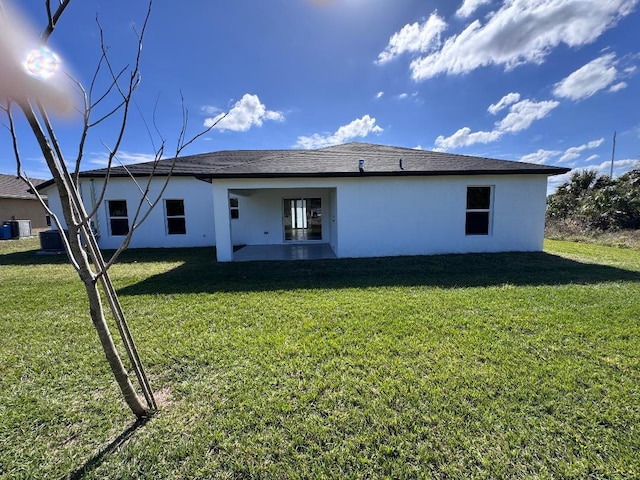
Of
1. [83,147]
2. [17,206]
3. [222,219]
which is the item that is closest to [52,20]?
[83,147]

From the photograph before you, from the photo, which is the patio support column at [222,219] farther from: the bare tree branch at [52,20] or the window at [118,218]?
the bare tree branch at [52,20]

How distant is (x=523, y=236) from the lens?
984 centimetres

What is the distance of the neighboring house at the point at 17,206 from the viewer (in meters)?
19.3

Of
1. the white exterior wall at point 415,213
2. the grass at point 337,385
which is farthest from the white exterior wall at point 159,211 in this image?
the grass at point 337,385

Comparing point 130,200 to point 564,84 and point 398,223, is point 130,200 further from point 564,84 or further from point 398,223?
point 564,84

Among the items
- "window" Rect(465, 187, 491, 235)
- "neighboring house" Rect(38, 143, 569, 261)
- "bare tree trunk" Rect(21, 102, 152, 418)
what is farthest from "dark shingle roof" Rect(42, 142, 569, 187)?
"bare tree trunk" Rect(21, 102, 152, 418)

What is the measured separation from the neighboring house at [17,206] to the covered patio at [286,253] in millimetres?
18375

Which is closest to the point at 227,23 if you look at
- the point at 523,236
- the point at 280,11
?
the point at 280,11

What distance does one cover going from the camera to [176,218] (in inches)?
497

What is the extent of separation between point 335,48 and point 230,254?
8505 mm

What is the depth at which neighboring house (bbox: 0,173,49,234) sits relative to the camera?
19328 millimetres

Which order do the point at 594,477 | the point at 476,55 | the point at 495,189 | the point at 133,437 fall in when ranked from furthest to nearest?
the point at 476,55 < the point at 495,189 < the point at 133,437 < the point at 594,477

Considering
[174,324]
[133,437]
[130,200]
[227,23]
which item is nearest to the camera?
[133,437]

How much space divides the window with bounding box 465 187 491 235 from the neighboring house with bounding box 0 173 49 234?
86.2 ft
